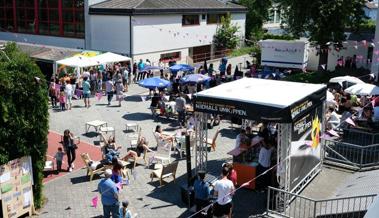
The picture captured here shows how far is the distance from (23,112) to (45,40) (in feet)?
98.4

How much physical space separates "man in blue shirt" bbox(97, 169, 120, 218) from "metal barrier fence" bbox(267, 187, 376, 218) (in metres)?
3.85

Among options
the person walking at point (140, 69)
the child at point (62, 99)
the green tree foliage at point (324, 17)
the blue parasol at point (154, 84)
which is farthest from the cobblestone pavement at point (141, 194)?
the green tree foliage at point (324, 17)

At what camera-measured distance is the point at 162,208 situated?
12938mm

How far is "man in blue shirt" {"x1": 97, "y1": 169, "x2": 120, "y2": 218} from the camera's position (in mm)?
11328

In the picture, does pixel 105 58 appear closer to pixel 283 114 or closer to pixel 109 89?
pixel 109 89

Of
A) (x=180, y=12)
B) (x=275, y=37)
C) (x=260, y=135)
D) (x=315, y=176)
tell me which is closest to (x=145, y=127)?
(x=260, y=135)

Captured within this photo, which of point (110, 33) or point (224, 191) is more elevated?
point (110, 33)

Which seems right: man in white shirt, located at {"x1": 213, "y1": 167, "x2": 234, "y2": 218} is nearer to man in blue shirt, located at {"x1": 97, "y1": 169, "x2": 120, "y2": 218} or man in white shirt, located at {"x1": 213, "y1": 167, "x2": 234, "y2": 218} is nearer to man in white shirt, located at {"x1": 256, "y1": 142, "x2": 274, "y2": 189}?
man in white shirt, located at {"x1": 256, "y1": 142, "x2": 274, "y2": 189}

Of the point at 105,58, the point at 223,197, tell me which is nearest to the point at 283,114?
the point at 223,197

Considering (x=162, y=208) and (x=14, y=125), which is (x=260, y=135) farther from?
(x=14, y=125)

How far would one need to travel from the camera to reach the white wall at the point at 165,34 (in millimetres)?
34906

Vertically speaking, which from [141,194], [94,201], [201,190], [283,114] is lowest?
[141,194]

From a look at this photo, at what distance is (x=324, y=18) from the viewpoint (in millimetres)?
32156

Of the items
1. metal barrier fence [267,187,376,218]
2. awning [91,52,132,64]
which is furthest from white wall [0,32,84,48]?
metal barrier fence [267,187,376,218]
